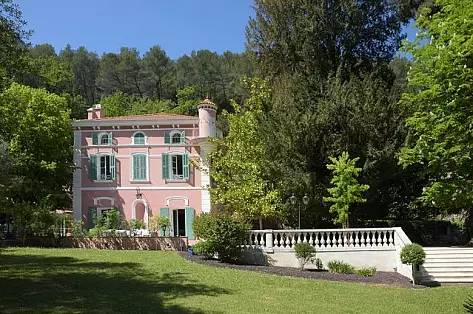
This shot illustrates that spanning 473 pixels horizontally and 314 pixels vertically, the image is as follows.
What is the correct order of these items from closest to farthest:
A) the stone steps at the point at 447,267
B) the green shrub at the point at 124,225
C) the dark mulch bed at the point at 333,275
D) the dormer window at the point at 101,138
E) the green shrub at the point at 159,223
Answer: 1. the dark mulch bed at the point at 333,275
2. the stone steps at the point at 447,267
3. the green shrub at the point at 159,223
4. the green shrub at the point at 124,225
5. the dormer window at the point at 101,138

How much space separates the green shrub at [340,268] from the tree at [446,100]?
4.39 metres

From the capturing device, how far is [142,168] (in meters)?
27.0

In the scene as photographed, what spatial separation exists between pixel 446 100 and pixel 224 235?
951cm

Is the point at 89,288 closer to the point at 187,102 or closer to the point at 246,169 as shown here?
the point at 246,169

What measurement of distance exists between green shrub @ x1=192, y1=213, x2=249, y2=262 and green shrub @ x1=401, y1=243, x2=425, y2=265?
6124 mm

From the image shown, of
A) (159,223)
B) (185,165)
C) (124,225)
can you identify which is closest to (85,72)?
(185,165)

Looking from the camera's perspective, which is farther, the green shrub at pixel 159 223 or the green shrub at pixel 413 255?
the green shrub at pixel 159 223

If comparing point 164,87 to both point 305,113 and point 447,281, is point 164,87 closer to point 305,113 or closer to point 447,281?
point 305,113

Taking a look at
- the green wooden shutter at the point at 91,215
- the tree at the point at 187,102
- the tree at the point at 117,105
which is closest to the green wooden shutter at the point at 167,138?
the green wooden shutter at the point at 91,215

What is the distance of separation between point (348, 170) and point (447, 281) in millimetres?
5511

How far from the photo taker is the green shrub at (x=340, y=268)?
1714cm

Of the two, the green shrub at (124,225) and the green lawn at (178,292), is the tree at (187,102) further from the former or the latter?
the green lawn at (178,292)

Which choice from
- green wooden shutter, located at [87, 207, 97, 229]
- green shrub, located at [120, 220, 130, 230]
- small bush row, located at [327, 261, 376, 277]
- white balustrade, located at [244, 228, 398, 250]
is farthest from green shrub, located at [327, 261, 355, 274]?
green wooden shutter, located at [87, 207, 97, 229]

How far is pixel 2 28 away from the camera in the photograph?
10297 mm
